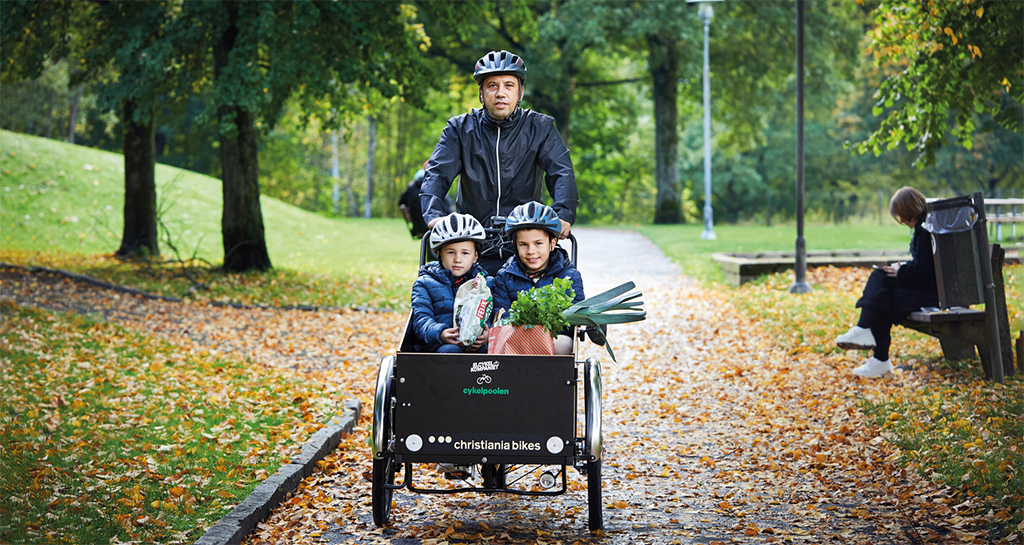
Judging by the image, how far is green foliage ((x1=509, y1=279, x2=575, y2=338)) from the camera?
14.9ft

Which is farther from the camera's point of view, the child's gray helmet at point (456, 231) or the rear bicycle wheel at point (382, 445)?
the child's gray helmet at point (456, 231)

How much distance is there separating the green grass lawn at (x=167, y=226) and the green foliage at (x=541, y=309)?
11.5m

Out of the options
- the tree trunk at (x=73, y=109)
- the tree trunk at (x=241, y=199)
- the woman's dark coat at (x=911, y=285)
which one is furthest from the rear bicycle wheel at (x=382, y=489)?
the tree trunk at (x=73, y=109)

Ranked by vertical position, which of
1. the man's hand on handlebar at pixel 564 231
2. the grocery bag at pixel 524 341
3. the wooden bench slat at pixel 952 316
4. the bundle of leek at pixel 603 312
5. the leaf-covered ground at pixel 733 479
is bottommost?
the leaf-covered ground at pixel 733 479

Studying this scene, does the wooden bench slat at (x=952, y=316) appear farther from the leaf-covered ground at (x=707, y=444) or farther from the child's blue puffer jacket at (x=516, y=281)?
the child's blue puffer jacket at (x=516, y=281)

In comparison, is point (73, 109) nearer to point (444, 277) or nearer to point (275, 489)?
point (275, 489)

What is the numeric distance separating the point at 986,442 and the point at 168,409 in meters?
6.02

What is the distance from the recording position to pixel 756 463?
6180 millimetres

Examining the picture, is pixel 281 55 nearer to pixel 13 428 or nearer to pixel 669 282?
pixel 669 282

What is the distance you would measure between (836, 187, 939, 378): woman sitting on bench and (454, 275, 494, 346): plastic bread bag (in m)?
4.64

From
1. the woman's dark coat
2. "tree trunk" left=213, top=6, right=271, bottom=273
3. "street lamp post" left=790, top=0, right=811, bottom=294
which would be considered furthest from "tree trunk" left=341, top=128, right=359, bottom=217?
the woman's dark coat

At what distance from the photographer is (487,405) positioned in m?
4.43

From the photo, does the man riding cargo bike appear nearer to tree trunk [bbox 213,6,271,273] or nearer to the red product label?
the red product label

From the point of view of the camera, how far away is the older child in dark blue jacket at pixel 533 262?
16.1ft
